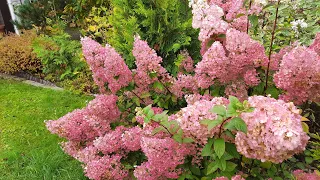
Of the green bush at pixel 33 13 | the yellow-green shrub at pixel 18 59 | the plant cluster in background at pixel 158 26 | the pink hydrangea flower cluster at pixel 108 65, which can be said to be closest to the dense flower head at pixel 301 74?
the pink hydrangea flower cluster at pixel 108 65

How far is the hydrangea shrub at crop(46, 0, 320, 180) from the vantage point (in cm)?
150

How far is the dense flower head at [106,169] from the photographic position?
220 cm

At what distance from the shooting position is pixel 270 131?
141 cm

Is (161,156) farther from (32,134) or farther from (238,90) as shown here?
(32,134)

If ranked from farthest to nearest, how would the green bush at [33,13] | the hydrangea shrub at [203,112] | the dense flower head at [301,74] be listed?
the green bush at [33,13] → the dense flower head at [301,74] → the hydrangea shrub at [203,112]

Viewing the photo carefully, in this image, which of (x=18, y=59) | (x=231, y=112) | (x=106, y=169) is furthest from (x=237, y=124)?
(x=18, y=59)

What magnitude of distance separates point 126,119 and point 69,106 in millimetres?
1985

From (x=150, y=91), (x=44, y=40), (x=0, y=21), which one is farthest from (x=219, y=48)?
(x=0, y=21)

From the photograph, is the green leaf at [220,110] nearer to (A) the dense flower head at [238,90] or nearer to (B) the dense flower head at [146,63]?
(A) the dense flower head at [238,90]

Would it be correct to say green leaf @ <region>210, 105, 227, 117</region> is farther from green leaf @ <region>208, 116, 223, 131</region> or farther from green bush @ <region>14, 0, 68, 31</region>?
green bush @ <region>14, 0, 68, 31</region>

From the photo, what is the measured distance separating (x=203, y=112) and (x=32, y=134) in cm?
285

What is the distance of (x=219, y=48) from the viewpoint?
81.4 inches

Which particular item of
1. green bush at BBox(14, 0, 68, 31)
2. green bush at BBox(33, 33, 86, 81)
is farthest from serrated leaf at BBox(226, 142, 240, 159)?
green bush at BBox(14, 0, 68, 31)

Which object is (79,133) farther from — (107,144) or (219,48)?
(219,48)
